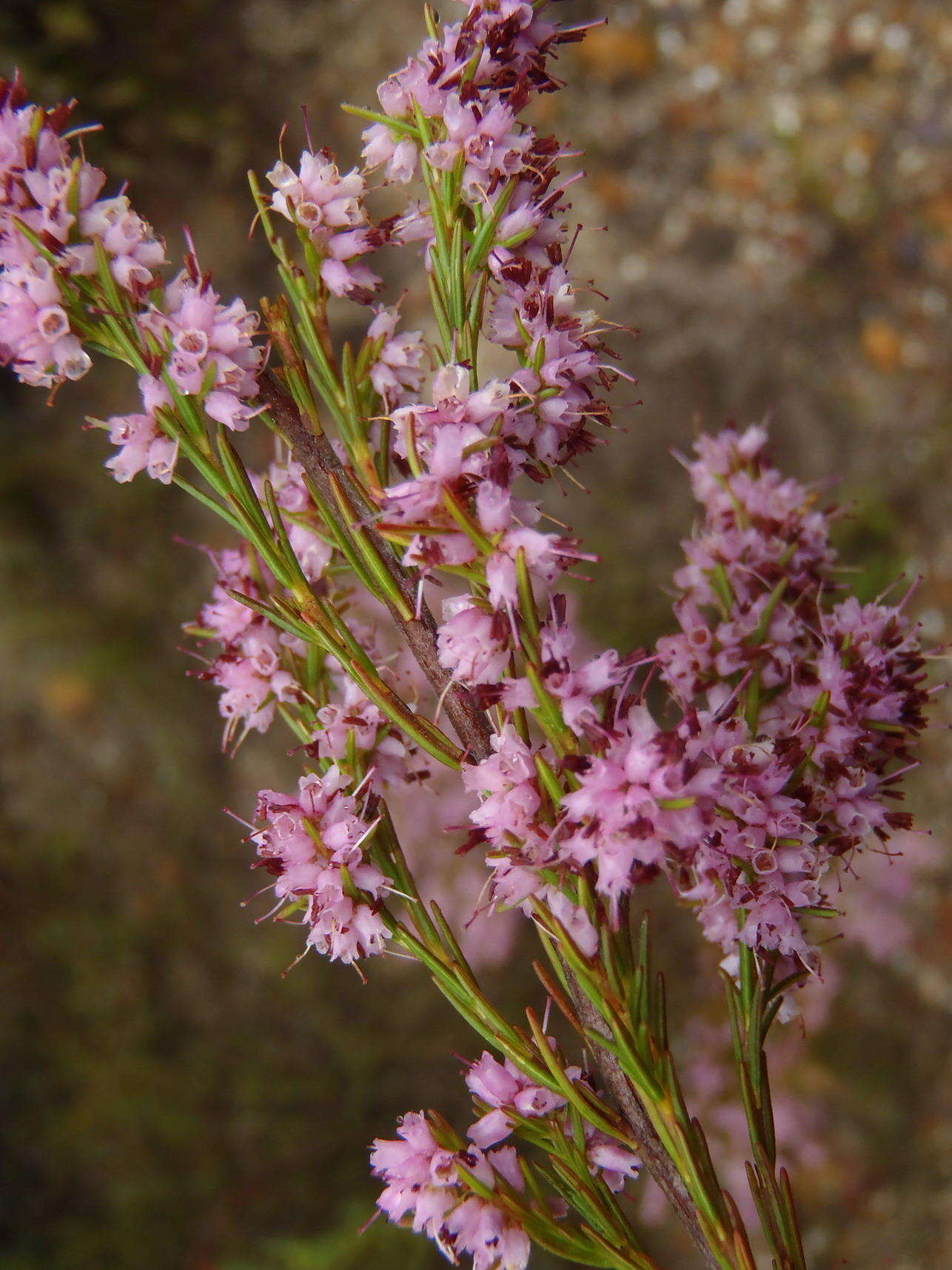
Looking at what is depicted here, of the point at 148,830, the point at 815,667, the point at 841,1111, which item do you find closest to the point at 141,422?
the point at 815,667

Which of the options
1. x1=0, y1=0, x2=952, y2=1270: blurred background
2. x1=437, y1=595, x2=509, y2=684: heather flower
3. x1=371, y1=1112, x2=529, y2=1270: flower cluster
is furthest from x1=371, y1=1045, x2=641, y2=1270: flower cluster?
x1=0, y1=0, x2=952, y2=1270: blurred background

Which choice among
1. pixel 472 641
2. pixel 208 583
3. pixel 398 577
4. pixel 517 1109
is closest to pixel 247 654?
pixel 398 577

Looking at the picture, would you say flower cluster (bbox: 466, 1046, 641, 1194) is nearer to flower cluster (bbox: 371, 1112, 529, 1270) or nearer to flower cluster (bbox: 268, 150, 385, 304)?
flower cluster (bbox: 371, 1112, 529, 1270)

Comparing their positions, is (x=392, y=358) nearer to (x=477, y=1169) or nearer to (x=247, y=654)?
(x=247, y=654)

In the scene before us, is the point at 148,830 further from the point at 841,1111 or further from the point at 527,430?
the point at 527,430

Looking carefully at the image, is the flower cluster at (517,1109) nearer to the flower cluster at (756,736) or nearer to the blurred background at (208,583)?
the flower cluster at (756,736)

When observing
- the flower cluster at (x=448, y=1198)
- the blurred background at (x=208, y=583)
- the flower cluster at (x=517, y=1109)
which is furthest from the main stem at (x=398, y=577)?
the blurred background at (x=208, y=583)
